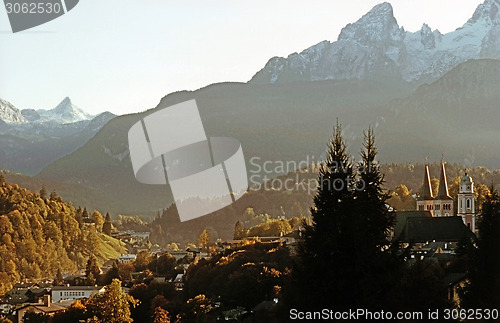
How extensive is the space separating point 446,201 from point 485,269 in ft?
293

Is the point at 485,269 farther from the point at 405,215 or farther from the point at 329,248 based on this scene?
the point at 405,215

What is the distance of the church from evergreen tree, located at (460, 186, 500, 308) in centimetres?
7521

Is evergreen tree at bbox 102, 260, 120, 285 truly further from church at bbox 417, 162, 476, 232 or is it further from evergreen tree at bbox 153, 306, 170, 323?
evergreen tree at bbox 153, 306, 170, 323

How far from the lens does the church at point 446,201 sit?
127625mm

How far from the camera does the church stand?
127625mm

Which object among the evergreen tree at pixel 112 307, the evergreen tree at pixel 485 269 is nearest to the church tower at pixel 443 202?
the evergreen tree at pixel 112 307

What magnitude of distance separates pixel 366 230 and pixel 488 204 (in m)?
16.3

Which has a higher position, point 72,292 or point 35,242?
point 35,242

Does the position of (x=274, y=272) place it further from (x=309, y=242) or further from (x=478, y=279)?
(x=309, y=242)

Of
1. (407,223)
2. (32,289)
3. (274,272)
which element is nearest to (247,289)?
(274,272)

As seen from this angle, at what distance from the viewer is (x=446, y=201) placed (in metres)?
137

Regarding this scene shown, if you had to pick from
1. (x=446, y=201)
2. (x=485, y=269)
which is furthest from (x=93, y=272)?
(x=485, y=269)

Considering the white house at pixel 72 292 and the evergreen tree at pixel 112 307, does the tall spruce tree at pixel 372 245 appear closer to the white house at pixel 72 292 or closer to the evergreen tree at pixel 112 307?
the evergreen tree at pixel 112 307

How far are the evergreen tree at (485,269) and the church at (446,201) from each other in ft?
247
